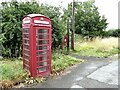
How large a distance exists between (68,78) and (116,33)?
20.8 metres

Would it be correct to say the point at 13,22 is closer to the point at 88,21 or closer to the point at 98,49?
the point at 98,49

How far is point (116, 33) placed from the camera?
27.6m

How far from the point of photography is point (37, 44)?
25.1ft

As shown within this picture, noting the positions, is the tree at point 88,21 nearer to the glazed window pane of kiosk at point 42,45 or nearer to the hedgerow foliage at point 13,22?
the hedgerow foliage at point 13,22

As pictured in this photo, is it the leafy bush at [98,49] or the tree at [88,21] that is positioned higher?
the tree at [88,21]

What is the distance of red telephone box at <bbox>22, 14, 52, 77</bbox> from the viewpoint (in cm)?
740

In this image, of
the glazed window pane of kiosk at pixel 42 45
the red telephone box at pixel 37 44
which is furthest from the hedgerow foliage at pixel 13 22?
the glazed window pane of kiosk at pixel 42 45

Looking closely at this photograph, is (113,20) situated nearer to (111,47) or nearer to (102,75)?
(111,47)

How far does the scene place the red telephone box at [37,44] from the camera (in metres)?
7.40

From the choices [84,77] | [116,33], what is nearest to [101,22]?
[116,33]

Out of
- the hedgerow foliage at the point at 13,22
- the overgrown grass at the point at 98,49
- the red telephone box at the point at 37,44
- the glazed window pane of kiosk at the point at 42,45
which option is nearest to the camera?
the red telephone box at the point at 37,44

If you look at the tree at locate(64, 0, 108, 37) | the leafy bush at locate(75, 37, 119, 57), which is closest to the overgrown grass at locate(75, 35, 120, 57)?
the leafy bush at locate(75, 37, 119, 57)

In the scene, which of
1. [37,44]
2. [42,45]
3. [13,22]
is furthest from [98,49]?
[37,44]

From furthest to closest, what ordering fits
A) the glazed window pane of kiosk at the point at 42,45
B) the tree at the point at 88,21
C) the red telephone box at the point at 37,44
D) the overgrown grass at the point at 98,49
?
the tree at the point at 88,21, the overgrown grass at the point at 98,49, the glazed window pane of kiosk at the point at 42,45, the red telephone box at the point at 37,44
